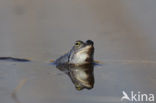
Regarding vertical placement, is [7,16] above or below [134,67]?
above

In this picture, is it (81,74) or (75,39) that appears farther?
(75,39)

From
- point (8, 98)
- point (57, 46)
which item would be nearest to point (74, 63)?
point (57, 46)

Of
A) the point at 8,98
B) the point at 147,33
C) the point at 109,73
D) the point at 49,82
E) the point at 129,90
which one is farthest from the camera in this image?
the point at 147,33

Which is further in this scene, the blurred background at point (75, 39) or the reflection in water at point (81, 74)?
the reflection in water at point (81, 74)

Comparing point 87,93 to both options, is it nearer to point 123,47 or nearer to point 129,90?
point 129,90
